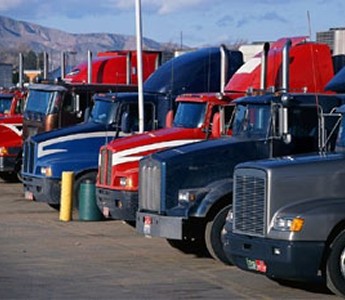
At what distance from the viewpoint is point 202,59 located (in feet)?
80.7

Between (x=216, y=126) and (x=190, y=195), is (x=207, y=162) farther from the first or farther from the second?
(x=216, y=126)

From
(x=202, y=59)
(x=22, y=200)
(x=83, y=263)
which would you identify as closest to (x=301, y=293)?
(x=83, y=263)

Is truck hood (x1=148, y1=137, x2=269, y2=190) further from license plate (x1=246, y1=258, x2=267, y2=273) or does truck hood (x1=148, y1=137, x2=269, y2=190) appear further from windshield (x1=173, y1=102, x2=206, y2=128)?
license plate (x1=246, y1=258, x2=267, y2=273)

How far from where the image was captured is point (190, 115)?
1905 cm

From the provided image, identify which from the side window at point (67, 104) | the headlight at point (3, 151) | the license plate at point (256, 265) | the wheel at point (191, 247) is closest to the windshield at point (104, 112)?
the side window at point (67, 104)

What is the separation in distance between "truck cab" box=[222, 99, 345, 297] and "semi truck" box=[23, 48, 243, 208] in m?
8.37

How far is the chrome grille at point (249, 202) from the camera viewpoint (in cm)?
1324

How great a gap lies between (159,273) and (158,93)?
7958 millimetres

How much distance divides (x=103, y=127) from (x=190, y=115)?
392 centimetres

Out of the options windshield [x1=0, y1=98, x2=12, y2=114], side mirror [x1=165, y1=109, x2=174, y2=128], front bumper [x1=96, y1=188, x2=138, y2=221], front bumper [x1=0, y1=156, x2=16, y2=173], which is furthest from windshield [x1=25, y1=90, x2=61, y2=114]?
windshield [x1=0, y1=98, x2=12, y2=114]

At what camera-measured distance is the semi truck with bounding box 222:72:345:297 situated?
1261cm

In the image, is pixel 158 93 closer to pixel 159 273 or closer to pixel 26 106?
pixel 26 106

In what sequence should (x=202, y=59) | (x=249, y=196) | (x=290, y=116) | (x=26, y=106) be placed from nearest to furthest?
(x=249, y=196) → (x=290, y=116) → (x=202, y=59) → (x=26, y=106)

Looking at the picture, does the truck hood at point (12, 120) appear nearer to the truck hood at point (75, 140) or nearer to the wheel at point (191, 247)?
the truck hood at point (75, 140)
